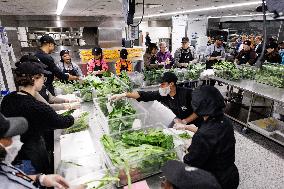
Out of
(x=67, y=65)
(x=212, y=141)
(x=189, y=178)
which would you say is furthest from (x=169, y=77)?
(x=67, y=65)

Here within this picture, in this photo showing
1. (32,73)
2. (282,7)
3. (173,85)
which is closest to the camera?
(282,7)

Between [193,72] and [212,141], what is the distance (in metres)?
4.08

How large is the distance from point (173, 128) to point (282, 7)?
1.48m

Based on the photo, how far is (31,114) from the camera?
1973mm

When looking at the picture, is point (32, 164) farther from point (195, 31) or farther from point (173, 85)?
point (195, 31)

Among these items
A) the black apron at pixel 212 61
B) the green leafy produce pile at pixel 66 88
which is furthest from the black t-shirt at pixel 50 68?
the black apron at pixel 212 61

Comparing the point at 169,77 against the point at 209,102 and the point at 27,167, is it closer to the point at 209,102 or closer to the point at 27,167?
the point at 209,102

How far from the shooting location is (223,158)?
71.5 inches

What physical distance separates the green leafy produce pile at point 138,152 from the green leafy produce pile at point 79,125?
76cm

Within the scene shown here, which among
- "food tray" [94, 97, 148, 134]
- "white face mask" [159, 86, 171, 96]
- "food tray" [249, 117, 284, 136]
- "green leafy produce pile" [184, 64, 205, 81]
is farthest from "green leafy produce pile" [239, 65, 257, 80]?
"food tray" [94, 97, 148, 134]

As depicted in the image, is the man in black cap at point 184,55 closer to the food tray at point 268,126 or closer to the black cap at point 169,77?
the food tray at point 268,126

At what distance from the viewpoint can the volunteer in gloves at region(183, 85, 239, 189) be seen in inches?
68.8

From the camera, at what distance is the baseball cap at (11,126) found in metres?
1.16

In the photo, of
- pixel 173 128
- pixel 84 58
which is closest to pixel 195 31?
pixel 84 58
